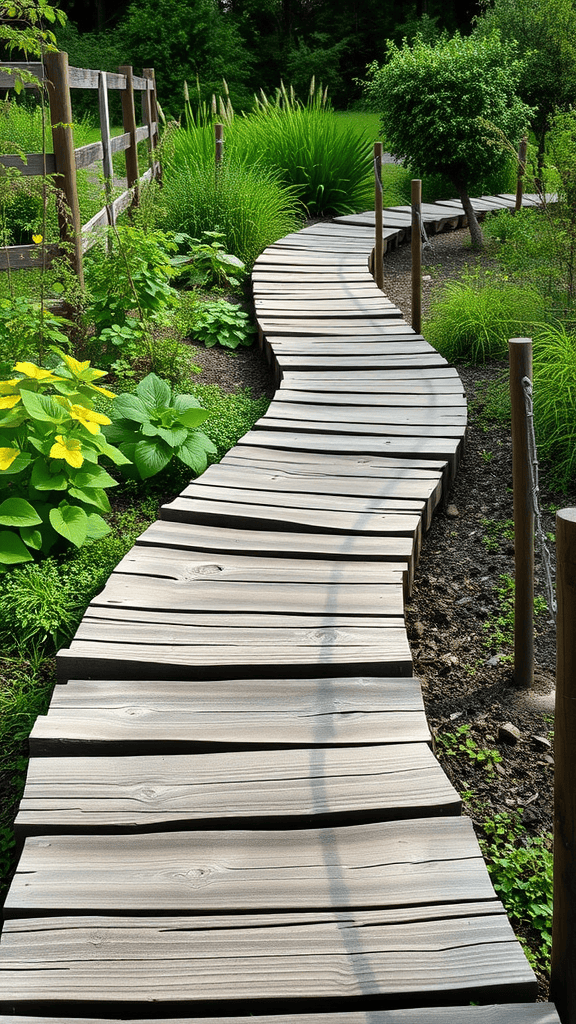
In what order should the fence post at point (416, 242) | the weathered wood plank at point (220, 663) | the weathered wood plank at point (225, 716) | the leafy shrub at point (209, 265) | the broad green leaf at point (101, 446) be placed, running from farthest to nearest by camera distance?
the leafy shrub at point (209, 265), the fence post at point (416, 242), the broad green leaf at point (101, 446), the weathered wood plank at point (220, 663), the weathered wood plank at point (225, 716)

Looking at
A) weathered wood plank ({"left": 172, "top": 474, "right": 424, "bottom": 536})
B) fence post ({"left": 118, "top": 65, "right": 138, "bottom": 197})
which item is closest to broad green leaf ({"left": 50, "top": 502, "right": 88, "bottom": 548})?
weathered wood plank ({"left": 172, "top": 474, "right": 424, "bottom": 536})

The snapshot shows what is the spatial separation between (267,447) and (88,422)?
3.29 feet

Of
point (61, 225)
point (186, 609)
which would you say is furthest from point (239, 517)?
Answer: point (61, 225)

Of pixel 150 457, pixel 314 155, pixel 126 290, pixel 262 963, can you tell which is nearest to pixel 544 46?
pixel 314 155

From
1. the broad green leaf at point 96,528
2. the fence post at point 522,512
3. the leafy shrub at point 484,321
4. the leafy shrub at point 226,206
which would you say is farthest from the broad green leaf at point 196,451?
the leafy shrub at point 226,206

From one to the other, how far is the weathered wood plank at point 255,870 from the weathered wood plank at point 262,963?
38 mm

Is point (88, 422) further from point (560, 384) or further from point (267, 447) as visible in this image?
point (560, 384)

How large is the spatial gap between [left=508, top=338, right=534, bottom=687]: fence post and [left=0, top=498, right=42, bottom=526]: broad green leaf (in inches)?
67.7

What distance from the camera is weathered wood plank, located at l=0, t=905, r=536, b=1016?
5.03 ft

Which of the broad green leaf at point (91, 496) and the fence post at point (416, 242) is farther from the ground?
the fence post at point (416, 242)

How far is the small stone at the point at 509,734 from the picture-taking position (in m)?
2.55

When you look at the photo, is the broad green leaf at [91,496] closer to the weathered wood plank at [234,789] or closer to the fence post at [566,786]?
the weathered wood plank at [234,789]

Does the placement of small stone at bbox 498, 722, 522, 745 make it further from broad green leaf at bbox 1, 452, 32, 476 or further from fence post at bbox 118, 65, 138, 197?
fence post at bbox 118, 65, 138, 197

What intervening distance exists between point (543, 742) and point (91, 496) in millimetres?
1877
